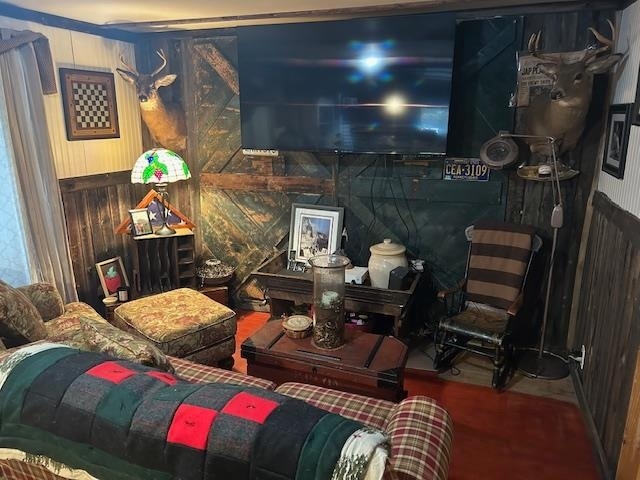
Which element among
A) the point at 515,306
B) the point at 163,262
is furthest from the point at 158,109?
the point at 515,306

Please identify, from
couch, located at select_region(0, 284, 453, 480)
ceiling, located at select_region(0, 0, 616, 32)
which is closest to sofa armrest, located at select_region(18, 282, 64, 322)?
couch, located at select_region(0, 284, 453, 480)

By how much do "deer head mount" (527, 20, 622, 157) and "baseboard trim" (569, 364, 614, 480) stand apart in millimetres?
1558

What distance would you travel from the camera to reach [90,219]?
12.6 ft

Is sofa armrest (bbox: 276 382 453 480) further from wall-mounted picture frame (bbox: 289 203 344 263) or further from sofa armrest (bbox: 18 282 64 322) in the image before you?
wall-mounted picture frame (bbox: 289 203 344 263)

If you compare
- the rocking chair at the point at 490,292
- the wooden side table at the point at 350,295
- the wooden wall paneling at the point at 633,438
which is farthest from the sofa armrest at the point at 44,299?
the wooden wall paneling at the point at 633,438

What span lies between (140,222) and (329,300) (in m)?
1.95

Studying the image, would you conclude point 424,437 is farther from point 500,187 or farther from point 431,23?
point 431,23

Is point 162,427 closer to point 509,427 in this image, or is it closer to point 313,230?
point 509,427

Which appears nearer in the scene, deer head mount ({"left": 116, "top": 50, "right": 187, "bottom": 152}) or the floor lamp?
the floor lamp

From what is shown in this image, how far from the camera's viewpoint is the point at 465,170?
358 centimetres

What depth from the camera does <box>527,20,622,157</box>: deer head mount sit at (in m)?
2.88

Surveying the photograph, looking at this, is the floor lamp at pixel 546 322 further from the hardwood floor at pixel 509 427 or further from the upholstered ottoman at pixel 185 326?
the upholstered ottoman at pixel 185 326

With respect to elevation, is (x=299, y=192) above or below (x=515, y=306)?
above

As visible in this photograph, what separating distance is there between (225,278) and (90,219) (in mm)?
1197
